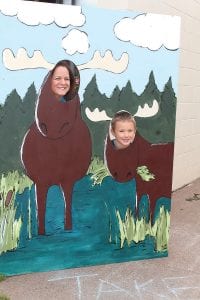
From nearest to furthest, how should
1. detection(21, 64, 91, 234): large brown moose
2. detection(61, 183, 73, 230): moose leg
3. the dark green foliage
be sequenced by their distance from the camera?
1. the dark green foliage
2. detection(21, 64, 91, 234): large brown moose
3. detection(61, 183, 73, 230): moose leg

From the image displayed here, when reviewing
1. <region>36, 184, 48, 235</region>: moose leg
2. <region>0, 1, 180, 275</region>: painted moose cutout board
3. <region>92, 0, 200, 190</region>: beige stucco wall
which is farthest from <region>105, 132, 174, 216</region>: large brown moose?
<region>92, 0, 200, 190</region>: beige stucco wall

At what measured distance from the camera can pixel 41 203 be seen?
3.62m

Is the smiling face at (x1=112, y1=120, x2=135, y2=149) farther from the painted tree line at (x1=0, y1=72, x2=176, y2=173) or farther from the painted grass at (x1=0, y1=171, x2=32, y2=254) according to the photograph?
the painted grass at (x1=0, y1=171, x2=32, y2=254)

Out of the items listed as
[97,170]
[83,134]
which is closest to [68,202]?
[97,170]

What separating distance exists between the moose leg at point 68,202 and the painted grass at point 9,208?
316 mm

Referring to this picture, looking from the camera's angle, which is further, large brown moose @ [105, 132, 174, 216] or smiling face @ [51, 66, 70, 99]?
large brown moose @ [105, 132, 174, 216]

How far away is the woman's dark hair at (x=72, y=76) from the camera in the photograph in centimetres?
353

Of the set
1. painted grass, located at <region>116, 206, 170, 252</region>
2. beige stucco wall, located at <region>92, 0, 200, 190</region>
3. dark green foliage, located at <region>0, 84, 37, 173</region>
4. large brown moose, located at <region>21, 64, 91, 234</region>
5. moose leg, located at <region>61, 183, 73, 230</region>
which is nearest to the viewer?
dark green foliage, located at <region>0, 84, 37, 173</region>

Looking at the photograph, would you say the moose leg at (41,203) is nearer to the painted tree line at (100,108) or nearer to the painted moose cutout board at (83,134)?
the painted moose cutout board at (83,134)

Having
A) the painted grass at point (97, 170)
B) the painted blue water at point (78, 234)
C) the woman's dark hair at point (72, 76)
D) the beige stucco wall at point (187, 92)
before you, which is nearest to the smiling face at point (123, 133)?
the painted grass at point (97, 170)

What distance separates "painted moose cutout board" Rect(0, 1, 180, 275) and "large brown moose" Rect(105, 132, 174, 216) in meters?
0.01

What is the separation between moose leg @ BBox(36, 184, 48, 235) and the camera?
3.61 metres

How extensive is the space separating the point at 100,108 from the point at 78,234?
1134 millimetres

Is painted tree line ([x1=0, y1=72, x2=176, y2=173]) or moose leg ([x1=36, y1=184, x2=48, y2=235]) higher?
painted tree line ([x1=0, y1=72, x2=176, y2=173])
